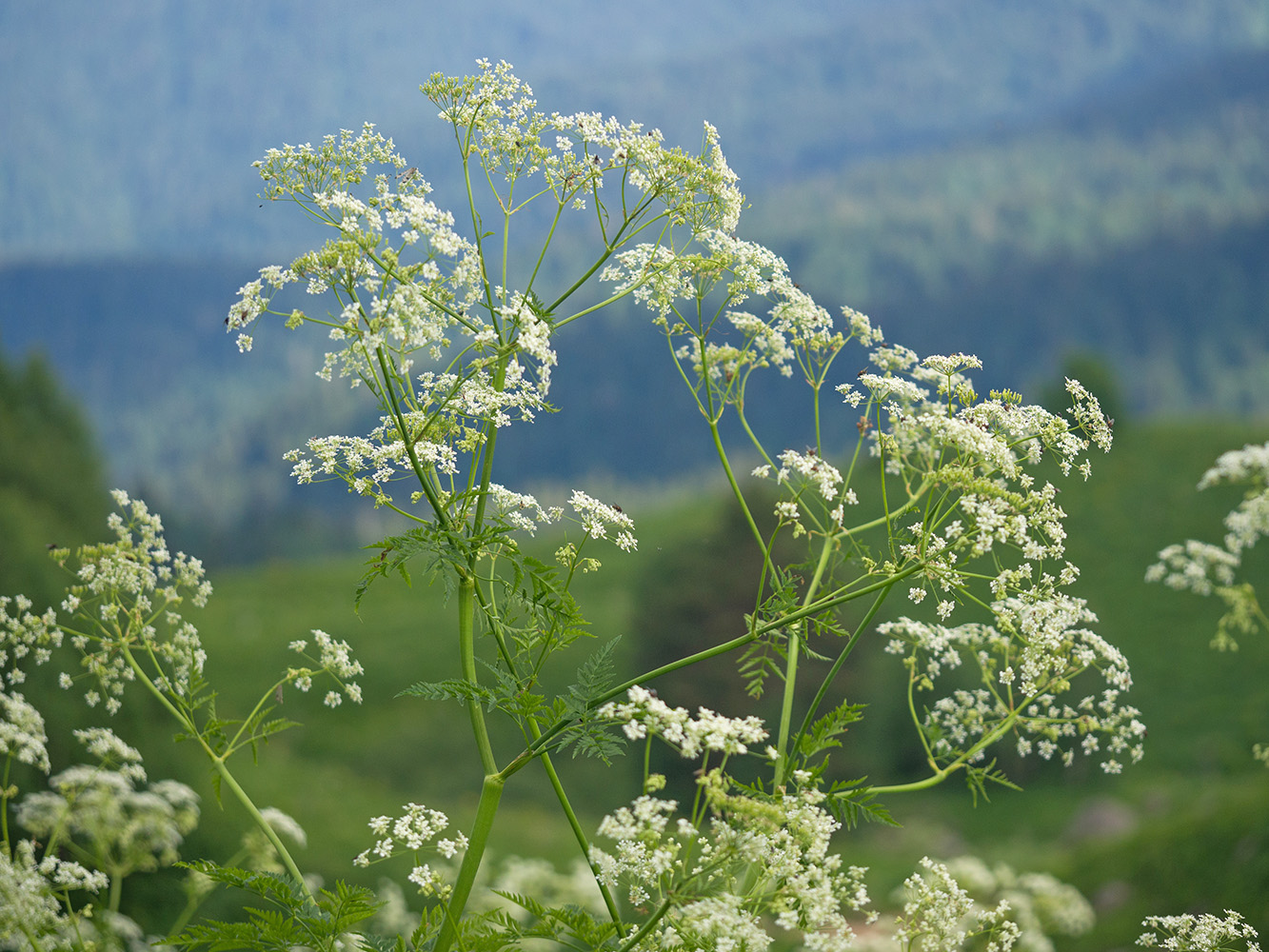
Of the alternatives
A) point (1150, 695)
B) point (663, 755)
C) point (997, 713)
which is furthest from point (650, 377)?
point (997, 713)

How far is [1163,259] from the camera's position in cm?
18725

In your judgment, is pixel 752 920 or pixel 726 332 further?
pixel 726 332

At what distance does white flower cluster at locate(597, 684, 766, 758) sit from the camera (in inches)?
132

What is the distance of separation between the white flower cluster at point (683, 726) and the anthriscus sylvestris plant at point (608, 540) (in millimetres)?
14

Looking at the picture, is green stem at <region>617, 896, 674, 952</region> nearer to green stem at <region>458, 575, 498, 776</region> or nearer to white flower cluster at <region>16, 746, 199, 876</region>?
green stem at <region>458, 575, 498, 776</region>

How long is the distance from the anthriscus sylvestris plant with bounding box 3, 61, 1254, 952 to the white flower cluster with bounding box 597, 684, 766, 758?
0.01 m

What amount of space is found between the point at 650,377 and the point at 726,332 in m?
174

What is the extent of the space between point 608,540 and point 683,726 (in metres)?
1.22

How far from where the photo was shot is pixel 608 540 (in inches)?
176

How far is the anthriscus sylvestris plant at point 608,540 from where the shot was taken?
3.56 meters

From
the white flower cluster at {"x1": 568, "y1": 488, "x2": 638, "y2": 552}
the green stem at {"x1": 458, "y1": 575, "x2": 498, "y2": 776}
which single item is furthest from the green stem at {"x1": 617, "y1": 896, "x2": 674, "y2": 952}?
the white flower cluster at {"x1": 568, "y1": 488, "x2": 638, "y2": 552}

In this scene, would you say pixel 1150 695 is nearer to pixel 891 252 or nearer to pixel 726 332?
pixel 726 332

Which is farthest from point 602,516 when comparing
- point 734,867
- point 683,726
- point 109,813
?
point 109,813

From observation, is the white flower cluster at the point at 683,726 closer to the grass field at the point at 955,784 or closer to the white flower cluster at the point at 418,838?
the white flower cluster at the point at 418,838
